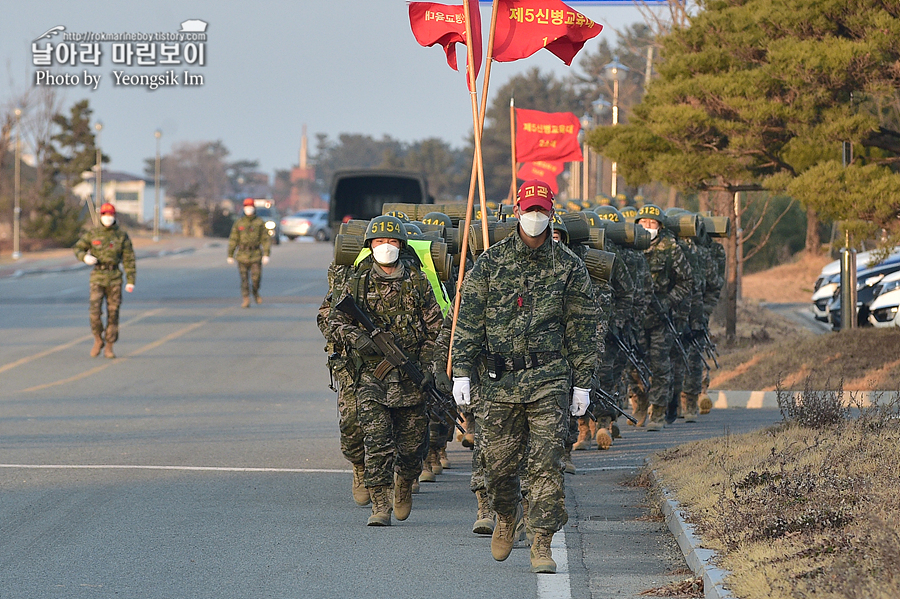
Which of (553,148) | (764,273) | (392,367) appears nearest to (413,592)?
(392,367)

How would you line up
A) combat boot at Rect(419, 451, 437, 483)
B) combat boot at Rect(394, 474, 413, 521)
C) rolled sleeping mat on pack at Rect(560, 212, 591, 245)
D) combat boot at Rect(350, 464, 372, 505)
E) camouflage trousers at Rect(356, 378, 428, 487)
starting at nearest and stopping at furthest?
camouflage trousers at Rect(356, 378, 428, 487) → combat boot at Rect(394, 474, 413, 521) → combat boot at Rect(350, 464, 372, 505) → rolled sleeping mat on pack at Rect(560, 212, 591, 245) → combat boot at Rect(419, 451, 437, 483)

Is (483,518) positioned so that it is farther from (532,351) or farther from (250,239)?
(250,239)

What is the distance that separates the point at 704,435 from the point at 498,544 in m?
5.26

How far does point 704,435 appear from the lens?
11.9 metres

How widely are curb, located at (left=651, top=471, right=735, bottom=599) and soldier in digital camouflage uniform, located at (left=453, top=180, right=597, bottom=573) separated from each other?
2.38 feet

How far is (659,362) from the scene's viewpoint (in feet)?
40.8

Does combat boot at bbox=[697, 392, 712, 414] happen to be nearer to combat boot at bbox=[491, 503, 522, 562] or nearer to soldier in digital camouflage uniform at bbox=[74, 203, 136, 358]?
combat boot at bbox=[491, 503, 522, 562]

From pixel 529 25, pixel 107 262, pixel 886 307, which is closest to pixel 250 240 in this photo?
pixel 107 262

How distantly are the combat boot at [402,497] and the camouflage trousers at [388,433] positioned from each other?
0.05 meters

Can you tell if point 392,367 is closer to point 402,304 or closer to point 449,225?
point 402,304

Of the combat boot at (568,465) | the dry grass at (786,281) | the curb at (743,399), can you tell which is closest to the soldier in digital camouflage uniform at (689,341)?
the curb at (743,399)

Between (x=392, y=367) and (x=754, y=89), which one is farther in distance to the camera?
(x=754, y=89)

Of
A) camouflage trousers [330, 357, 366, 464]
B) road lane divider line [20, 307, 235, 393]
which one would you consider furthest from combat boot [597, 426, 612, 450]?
road lane divider line [20, 307, 235, 393]

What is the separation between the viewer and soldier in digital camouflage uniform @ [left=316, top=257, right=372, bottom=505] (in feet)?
27.1
